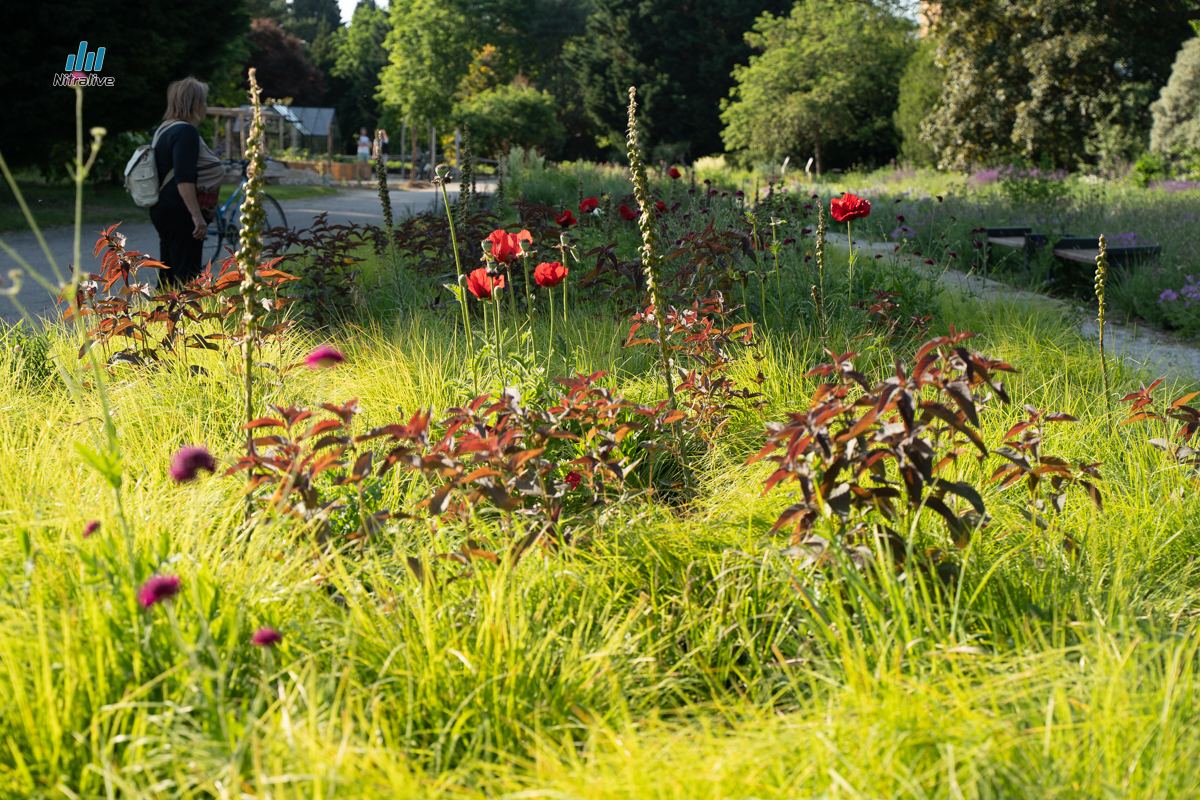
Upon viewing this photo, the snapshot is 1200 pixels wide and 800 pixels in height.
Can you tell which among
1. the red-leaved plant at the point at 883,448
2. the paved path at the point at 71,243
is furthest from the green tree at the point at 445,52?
the red-leaved plant at the point at 883,448

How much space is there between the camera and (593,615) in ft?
6.21

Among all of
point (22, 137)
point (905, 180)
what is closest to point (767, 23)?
point (905, 180)

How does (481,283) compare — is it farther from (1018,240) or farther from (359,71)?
(359,71)

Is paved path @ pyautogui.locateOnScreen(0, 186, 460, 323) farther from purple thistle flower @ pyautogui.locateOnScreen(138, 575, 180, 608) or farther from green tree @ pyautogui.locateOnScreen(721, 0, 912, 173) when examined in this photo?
green tree @ pyautogui.locateOnScreen(721, 0, 912, 173)

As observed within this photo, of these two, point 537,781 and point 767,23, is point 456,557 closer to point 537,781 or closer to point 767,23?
point 537,781

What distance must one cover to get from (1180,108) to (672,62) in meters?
23.3

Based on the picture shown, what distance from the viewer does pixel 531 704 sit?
155 cm

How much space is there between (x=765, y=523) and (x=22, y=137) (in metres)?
14.2

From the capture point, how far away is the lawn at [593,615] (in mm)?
1292

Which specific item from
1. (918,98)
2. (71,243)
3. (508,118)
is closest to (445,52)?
(508,118)

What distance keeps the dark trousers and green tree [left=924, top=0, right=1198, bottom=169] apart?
18887 mm

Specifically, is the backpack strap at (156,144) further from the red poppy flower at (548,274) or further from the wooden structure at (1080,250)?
the wooden structure at (1080,250)

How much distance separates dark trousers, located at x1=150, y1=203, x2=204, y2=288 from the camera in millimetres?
5242

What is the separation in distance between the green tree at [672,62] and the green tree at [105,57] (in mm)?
23508
